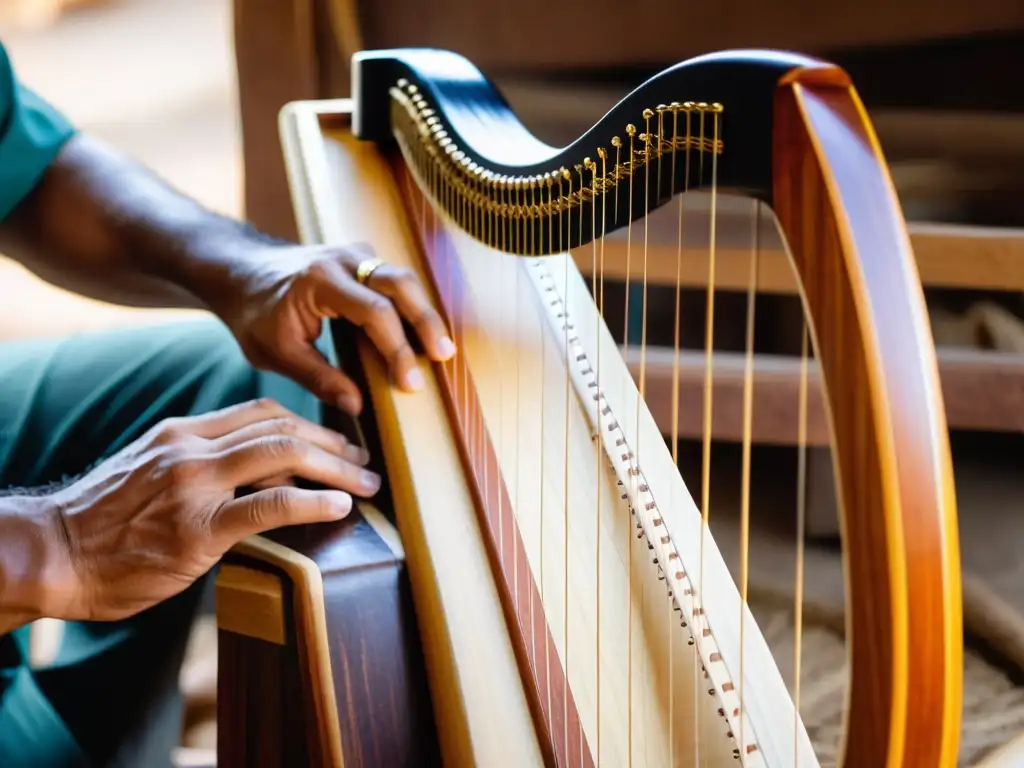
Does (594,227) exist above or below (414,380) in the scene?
above

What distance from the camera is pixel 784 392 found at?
1418mm

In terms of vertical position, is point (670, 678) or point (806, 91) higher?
point (806, 91)

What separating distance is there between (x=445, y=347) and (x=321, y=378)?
4.0 inches

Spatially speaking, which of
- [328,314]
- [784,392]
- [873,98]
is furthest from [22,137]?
[873,98]

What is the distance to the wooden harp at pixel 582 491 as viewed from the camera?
Answer: 0.38 m

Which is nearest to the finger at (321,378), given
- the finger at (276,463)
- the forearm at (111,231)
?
the finger at (276,463)

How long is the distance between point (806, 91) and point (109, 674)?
818 mm

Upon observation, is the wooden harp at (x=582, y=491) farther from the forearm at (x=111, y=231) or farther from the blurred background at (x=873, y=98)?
the blurred background at (x=873, y=98)

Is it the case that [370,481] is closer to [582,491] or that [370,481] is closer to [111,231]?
[582,491]

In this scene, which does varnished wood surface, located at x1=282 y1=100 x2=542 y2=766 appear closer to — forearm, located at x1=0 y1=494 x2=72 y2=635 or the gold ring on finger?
the gold ring on finger

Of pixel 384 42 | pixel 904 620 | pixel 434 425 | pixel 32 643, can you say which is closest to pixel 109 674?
pixel 32 643

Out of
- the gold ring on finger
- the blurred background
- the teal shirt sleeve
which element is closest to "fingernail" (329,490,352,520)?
the gold ring on finger

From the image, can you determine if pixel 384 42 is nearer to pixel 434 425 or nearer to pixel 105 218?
pixel 105 218

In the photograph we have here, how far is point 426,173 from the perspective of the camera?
923 mm
